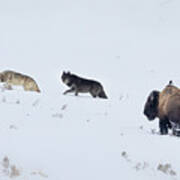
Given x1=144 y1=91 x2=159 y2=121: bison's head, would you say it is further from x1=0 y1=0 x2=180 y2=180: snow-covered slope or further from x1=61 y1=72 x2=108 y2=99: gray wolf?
x1=61 y1=72 x2=108 y2=99: gray wolf

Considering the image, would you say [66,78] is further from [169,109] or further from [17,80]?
[169,109]

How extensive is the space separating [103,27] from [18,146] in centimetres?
2340

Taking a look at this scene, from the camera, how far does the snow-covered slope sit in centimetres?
661

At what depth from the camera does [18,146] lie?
263 inches

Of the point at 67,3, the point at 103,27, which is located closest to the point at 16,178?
the point at 103,27

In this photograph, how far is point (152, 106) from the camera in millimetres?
10766

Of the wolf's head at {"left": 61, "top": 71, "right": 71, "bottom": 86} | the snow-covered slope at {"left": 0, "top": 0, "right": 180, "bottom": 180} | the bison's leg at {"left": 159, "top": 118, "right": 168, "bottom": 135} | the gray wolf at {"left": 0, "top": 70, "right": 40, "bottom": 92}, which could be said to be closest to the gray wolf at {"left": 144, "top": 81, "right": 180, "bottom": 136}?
the bison's leg at {"left": 159, "top": 118, "right": 168, "bottom": 135}

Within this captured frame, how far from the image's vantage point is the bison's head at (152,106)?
10.7m

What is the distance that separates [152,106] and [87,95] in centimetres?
703

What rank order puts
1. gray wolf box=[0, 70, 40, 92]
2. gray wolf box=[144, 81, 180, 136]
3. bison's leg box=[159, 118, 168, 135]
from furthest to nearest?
gray wolf box=[0, 70, 40, 92] → bison's leg box=[159, 118, 168, 135] → gray wolf box=[144, 81, 180, 136]

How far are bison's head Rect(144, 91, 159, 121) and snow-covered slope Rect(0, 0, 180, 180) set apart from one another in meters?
0.17

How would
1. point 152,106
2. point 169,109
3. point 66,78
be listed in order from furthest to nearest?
point 66,78 → point 152,106 → point 169,109

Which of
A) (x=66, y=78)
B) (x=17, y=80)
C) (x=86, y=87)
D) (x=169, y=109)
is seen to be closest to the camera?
(x=169, y=109)

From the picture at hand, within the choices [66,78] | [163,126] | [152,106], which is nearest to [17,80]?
[66,78]
